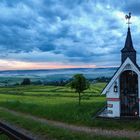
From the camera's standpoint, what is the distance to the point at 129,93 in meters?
25.7

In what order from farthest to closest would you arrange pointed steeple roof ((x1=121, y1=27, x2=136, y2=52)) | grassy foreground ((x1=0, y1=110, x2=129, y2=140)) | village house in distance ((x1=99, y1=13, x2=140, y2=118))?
pointed steeple roof ((x1=121, y1=27, x2=136, y2=52)), village house in distance ((x1=99, y1=13, x2=140, y2=118)), grassy foreground ((x1=0, y1=110, x2=129, y2=140))

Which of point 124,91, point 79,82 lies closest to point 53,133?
point 124,91

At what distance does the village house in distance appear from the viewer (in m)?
25.4

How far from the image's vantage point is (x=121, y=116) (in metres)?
25.4

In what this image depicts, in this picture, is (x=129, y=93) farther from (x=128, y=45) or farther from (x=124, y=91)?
(x=128, y=45)

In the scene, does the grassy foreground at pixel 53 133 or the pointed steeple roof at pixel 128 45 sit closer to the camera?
the grassy foreground at pixel 53 133

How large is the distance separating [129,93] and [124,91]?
0.37m

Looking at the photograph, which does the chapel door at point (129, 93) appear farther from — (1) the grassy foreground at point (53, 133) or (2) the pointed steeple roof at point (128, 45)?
(1) the grassy foreground at point (53, 133)

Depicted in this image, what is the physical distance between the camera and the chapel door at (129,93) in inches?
1003

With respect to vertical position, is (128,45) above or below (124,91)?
above

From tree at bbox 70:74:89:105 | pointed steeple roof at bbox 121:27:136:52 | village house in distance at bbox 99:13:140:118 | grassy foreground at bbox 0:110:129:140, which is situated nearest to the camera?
grassy foreground at bbox 0:110:129:140

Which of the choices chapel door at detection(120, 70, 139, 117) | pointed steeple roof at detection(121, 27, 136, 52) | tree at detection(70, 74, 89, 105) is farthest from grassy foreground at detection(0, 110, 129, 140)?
pointed steeple roof at detection(121, 27, 136, 52)

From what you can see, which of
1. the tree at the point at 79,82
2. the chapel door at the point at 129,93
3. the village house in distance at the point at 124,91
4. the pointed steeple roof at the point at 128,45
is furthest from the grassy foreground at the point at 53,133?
the pointed steeple roof at the point at 128,45

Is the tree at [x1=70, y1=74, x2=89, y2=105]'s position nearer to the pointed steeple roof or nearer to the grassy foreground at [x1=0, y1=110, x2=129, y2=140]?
the pointed steeple roof
